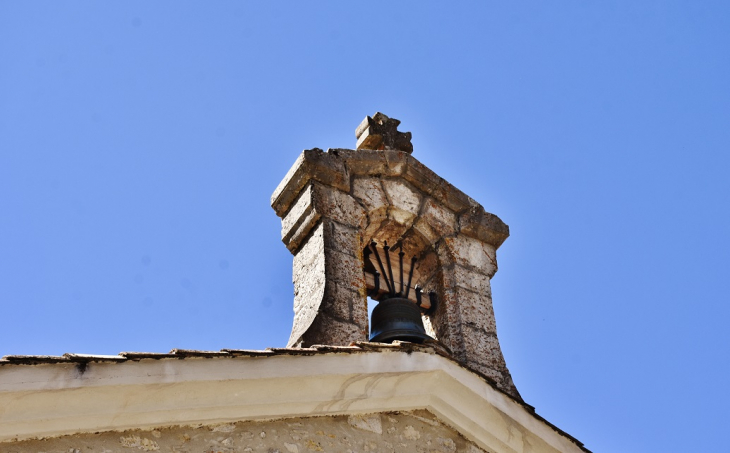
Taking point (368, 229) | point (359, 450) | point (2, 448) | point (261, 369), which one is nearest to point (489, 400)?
point (359, 450)

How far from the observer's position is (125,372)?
3.57 metres

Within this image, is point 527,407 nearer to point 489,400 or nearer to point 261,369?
point 489,400

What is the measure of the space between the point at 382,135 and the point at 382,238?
694mm

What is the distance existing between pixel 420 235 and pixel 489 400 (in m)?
1.53

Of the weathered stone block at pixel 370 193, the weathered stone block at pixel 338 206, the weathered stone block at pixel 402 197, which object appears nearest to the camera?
the weathered stone block at pixel 338 206

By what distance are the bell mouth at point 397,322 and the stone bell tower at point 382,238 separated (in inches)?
5.1

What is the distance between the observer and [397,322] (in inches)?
200

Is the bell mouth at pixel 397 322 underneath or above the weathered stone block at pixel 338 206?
underneath

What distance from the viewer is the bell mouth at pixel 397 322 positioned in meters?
5.02

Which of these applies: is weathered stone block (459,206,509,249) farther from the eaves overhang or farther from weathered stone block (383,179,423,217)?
the eaves overhang

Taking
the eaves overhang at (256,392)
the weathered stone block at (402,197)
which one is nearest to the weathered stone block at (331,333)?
the eaves overhang at (256,392)

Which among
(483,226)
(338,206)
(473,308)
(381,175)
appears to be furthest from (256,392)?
(483,226)

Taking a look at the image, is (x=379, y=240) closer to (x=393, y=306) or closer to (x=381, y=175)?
(x=381, y=175)

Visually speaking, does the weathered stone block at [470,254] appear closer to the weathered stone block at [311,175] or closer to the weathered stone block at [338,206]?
the weathered stone block at [338,206]
